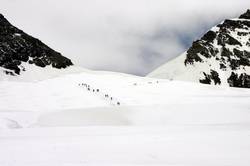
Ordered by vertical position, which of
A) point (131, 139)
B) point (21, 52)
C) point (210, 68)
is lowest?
point (131, 139)

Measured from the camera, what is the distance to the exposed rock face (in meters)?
92.0

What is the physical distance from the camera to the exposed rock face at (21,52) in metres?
92.0

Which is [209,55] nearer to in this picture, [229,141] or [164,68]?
[164,68]

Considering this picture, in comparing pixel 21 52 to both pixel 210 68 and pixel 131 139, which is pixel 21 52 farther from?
pixel 210 68

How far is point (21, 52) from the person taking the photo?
100m

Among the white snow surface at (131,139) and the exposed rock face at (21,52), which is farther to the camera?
the exposed rock face at (21,52)

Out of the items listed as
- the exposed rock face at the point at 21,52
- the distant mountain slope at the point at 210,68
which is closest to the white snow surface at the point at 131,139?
the exposed rock face at the point at 21,52

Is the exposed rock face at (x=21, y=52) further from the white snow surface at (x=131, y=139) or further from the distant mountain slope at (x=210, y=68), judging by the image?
the distant mountain slope at (x=210, y=68)

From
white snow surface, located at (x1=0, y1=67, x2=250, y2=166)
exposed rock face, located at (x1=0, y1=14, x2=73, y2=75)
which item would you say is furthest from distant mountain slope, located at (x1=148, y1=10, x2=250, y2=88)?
white snow surface, located at (x1=0, y1=67, x2=250, y2=166)

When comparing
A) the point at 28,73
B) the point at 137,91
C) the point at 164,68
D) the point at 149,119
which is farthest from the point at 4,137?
the point at 164,68

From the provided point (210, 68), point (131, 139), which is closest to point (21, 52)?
point (131, 139)

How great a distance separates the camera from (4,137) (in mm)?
14102

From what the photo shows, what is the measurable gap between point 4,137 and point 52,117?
347 inches

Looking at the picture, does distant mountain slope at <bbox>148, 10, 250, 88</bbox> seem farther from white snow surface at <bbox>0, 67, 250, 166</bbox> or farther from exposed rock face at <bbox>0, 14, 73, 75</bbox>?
white snow surface at <bbox>0, 67, 250, 166</bbox>
